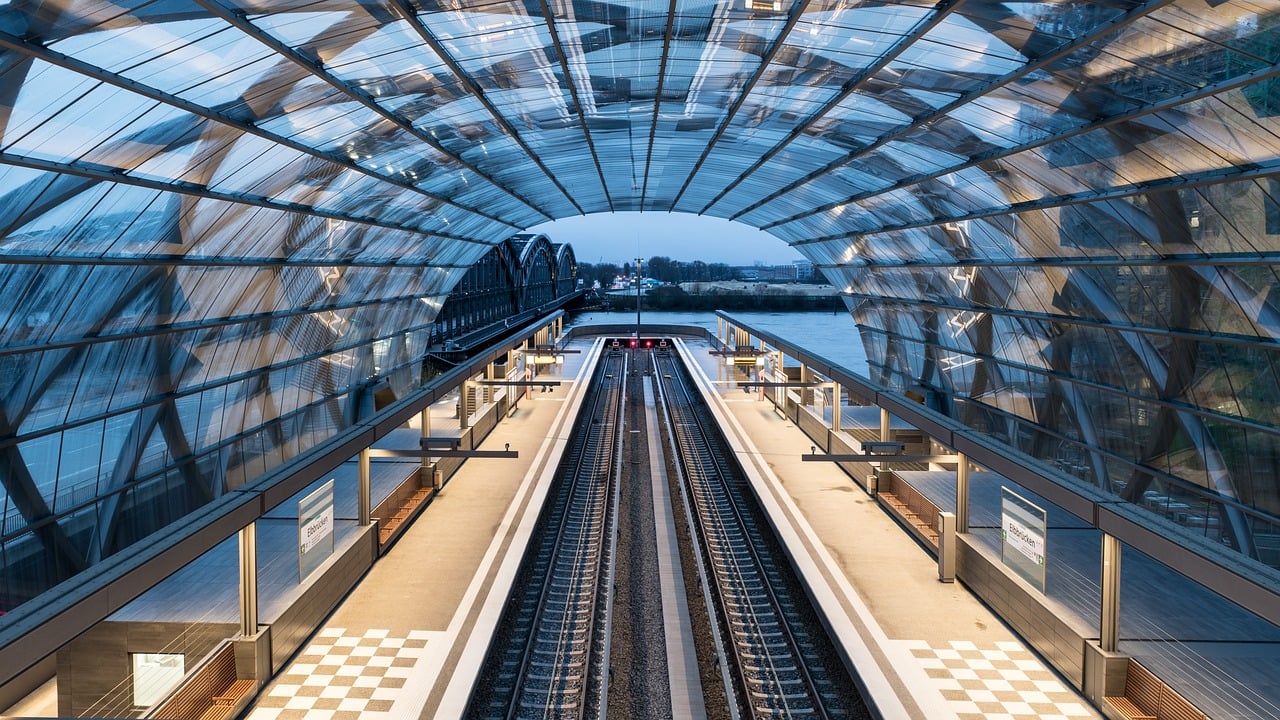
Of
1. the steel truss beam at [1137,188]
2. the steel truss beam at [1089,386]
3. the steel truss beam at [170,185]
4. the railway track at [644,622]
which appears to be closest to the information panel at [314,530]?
the railway track at [644,622]

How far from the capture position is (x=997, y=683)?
11.7 meters

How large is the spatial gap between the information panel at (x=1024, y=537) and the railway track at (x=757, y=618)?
11.9ft

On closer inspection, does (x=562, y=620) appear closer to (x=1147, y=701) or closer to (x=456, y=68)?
(x=1147, y=701)

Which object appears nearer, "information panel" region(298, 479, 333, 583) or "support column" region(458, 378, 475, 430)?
"information panel" region(298, 479, 333, 583)

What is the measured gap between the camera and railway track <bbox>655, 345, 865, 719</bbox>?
12.1 metres

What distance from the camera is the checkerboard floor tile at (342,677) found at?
10.9 m

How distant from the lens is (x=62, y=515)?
58.4ft

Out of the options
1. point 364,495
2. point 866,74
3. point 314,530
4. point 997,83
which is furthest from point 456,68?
point 997,83

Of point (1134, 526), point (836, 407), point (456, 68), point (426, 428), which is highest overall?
point (456, 68)

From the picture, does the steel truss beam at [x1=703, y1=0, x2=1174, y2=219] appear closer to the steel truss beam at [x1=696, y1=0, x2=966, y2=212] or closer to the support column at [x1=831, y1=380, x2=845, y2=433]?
the steel truss beam at [x1=696, y1=0, x2=966, y2=212]

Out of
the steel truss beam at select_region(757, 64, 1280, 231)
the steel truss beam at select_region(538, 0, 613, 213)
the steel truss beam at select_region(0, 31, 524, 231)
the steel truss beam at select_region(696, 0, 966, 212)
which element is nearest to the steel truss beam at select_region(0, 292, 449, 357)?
the steel truss beam at select_region(0, 31, 524, 231)

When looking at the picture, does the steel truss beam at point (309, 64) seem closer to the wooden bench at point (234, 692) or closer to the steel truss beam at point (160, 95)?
the steel truss beam at point (160, 95)

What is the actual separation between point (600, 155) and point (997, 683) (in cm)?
2493

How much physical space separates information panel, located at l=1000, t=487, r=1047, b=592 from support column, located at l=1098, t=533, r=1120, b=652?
1.25 m
